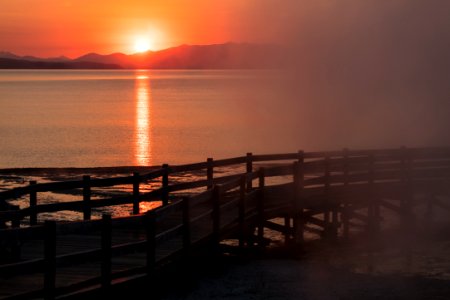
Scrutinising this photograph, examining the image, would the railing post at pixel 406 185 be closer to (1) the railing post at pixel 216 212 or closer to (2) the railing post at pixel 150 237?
(1) the railing post at pixel 216 212

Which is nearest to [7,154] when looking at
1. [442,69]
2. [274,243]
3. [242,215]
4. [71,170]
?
[71,170]

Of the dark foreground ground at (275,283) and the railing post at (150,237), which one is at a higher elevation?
the railing post at (150,237)

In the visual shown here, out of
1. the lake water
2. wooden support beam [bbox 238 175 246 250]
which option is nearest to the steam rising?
the lake water

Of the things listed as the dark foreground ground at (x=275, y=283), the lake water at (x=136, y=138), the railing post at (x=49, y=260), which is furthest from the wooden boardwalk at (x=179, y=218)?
the lake water at (x=136, y=138)

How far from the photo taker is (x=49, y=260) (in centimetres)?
987

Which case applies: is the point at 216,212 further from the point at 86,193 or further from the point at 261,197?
the point at 261,197

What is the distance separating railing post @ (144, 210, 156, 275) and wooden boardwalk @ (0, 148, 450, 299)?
0.6 inches

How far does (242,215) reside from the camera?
16.2m

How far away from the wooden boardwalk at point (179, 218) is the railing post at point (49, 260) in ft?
0.04

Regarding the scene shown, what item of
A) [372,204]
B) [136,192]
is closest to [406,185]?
[372,204]

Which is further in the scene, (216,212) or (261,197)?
(261,197)

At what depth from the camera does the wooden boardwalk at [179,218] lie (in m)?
10.5

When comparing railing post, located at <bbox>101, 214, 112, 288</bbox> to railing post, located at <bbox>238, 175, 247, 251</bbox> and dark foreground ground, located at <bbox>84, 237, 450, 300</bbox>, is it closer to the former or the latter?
dark foreground ground, located at <bbox>84, 237, 450, 300</bbox>

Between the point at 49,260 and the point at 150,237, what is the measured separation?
85.7 inches
